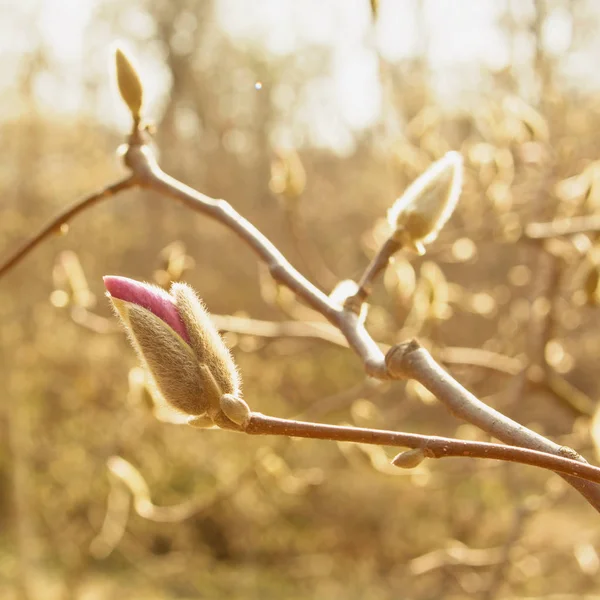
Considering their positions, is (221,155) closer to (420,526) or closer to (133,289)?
(420,526)

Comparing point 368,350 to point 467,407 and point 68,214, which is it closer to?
point 467,407

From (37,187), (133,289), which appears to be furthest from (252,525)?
(133,289)

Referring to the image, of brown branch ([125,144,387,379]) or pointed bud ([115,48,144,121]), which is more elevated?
pointed bud ([115,48,144,121])

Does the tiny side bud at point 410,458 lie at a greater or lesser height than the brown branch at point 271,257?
lesser

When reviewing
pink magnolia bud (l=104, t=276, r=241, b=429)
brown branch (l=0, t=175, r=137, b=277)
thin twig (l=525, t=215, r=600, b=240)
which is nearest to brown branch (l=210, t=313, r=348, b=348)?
thin twig (l=525, t=215, r=600, b=240)

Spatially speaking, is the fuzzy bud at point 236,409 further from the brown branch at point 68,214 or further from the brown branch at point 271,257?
the brown branch at point 68,214

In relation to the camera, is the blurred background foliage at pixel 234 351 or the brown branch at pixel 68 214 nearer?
the brown branch at pixel 68 214

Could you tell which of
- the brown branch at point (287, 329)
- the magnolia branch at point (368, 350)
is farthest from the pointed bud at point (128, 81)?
the brown branch at point (287, 329)

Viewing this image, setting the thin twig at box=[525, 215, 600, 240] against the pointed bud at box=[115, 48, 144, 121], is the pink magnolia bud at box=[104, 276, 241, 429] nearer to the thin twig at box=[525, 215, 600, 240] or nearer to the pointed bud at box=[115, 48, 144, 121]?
the pointed bud at box=[115, 48, 144, 121]
